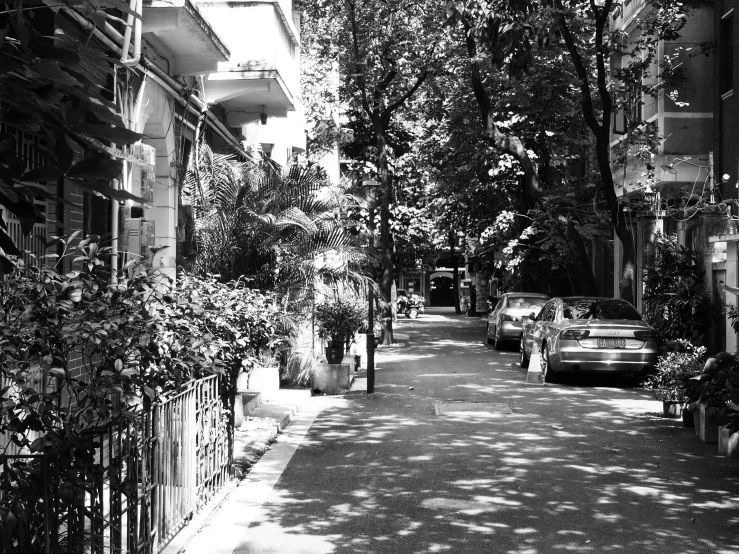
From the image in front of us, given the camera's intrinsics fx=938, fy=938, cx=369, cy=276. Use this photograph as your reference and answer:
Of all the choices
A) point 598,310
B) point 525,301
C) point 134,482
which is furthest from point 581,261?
point 134,482

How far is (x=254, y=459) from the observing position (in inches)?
397

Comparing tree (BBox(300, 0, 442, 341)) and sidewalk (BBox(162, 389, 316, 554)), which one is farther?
tree (BBox(300, 0, 442, 341))

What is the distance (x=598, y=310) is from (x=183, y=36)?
971cm

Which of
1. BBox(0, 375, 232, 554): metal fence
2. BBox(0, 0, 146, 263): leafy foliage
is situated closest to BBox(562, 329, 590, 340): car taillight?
BBox(0, 375, 232, 554): metal fence

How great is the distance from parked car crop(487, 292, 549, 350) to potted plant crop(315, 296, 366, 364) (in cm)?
978

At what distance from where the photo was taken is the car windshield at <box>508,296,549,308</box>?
2738cm

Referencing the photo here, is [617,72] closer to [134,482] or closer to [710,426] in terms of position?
[710,426]

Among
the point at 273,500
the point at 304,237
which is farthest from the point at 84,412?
the point at 304,237

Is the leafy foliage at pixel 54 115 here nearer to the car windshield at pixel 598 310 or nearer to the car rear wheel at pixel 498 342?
the car windshield at pixel 598 310

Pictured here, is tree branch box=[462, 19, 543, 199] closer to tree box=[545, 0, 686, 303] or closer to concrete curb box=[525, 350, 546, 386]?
tree box=[545, 0, 686, 303]

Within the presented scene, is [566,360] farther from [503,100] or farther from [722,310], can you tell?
[503,100]

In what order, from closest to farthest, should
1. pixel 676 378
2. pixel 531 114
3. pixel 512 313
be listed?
pixel 676 378
pixel 512 313
pixel 531 114

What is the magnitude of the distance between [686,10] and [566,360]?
10.1 metres

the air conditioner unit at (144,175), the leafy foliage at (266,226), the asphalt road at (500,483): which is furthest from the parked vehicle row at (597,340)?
the air conditioner unit at (144,175)
